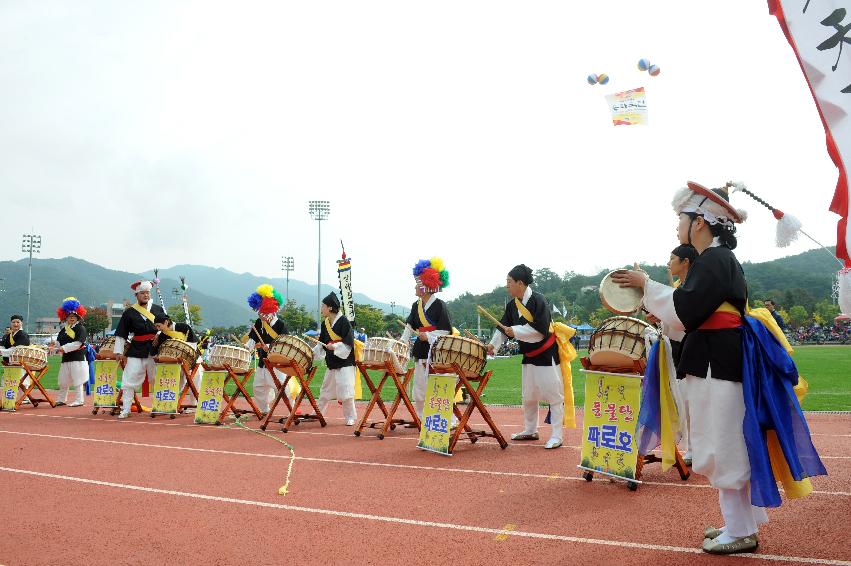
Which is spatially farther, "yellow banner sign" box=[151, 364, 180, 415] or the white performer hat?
the white performer hat

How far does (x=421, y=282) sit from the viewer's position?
9.40 metres

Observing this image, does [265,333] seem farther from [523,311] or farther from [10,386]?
[10,386]

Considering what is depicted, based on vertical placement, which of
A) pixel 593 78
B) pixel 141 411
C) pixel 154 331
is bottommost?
pixel 141 411

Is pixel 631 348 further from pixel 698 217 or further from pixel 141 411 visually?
pixel 141 411

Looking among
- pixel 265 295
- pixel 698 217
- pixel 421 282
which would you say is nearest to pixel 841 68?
pixel 698 217

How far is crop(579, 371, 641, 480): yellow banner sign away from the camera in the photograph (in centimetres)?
563

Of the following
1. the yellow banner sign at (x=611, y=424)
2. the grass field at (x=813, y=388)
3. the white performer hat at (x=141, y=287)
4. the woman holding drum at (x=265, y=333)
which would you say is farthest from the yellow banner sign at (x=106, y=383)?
the yellow banner sign at (x=611, y=424)

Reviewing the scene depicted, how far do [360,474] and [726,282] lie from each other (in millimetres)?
3970

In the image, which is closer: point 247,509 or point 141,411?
point 247,509

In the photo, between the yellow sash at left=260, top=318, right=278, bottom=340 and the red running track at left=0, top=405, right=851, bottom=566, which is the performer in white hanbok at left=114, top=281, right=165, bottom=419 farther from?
the red running track at left=0, top=405, right=851, bottom=566

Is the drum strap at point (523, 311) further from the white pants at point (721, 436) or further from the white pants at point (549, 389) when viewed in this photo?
the white pants at point (721, 436)

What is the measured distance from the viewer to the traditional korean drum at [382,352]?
30.0 ft

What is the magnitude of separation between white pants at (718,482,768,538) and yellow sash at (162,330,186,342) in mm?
9568

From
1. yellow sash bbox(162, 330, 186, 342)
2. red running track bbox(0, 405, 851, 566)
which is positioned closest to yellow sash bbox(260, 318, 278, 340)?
yellow sash bbox(162, 330, 186, 342)
